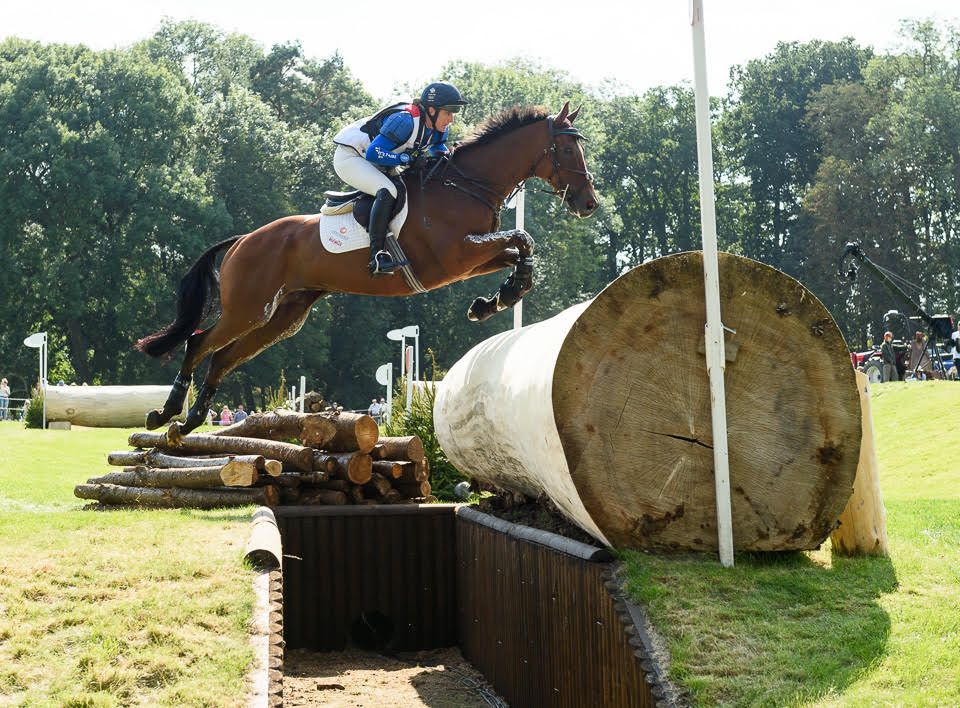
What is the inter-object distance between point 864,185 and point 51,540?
40766 millimetres

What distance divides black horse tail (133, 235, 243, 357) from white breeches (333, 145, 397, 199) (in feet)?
4.98

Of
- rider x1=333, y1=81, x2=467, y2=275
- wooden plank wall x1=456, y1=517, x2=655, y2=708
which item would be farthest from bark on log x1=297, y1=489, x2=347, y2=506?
rider x1=333, y1=81, x2=467, y2=275

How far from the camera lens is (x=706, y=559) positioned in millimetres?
4848

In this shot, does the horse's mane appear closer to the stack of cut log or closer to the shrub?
the stack of cut log

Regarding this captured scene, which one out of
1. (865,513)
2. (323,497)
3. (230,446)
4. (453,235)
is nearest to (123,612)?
(453,235)

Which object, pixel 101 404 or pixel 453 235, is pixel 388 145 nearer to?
pixel 453 235

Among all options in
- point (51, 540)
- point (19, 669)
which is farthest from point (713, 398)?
point (51, 540)

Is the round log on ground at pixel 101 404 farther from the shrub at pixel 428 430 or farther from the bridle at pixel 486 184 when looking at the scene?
the bridle at pixel 486 184

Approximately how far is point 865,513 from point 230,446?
5.56 meters

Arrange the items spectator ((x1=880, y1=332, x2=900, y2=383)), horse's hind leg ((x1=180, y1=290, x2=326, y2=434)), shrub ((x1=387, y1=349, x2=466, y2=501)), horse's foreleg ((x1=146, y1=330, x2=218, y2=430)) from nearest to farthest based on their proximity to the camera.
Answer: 1. horse's hind leg ((x1=180, y1=290, x2=326, y2=434))
2. horse's foreleg ((x1=146, y1=330, x2=218, y2=430))
3. shrub ((x1=387, y1=349, x2=466, y2=501))
4. spectator ((x1=880, y1=332, x2=900, y2=383))

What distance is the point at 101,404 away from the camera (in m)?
23.2

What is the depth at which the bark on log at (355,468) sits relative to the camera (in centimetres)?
872

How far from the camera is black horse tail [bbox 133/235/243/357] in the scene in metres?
8.55

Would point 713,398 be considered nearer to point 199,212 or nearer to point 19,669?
point 19,669
